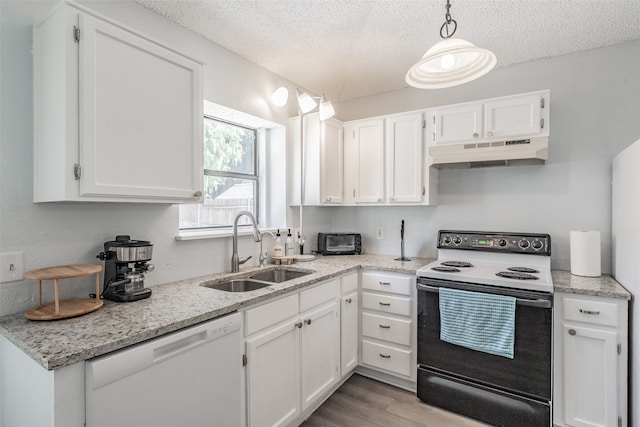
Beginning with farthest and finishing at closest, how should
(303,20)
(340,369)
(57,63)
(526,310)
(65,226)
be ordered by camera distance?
(340,369) < (303,20) < (526,310) < (65,226) < (57,63)

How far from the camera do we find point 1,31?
1.34 metres

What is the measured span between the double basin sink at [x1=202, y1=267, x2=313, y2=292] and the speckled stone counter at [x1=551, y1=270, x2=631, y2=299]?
161 cm

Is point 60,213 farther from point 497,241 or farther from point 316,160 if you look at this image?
point 497,241

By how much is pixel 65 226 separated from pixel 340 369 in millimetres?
1954

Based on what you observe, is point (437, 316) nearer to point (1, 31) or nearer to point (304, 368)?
point (304, 368)

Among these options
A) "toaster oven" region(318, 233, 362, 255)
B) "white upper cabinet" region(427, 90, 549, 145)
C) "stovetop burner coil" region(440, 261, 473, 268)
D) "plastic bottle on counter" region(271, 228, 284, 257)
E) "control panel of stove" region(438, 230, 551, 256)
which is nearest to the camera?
"white upper cabinet" region(427, 90, 549, 145)

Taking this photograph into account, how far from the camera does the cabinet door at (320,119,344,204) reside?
288cm

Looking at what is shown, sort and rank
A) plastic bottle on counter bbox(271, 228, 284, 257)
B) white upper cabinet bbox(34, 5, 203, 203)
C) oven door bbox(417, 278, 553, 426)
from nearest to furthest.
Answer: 1. white upper cabinet bbox(34, 5, 203, 203)
2. oven door bbox(417, 278, 553, 426)
3. plastic bottle on counter bbox(271, 228, 284, 257)

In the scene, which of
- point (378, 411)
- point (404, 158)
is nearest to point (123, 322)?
point (378, 411)

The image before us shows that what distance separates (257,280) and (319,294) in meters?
0.44

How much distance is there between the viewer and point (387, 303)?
2.50m

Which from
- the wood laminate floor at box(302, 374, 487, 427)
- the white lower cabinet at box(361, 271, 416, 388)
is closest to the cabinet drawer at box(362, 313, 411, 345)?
the white lower cabinet at box(361, 271, 416, 388)

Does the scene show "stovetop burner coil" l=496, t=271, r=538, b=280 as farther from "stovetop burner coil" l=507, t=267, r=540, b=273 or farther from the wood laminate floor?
the wood laminate floor

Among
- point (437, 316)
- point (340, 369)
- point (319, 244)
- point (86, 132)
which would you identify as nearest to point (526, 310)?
point (437, 316)
